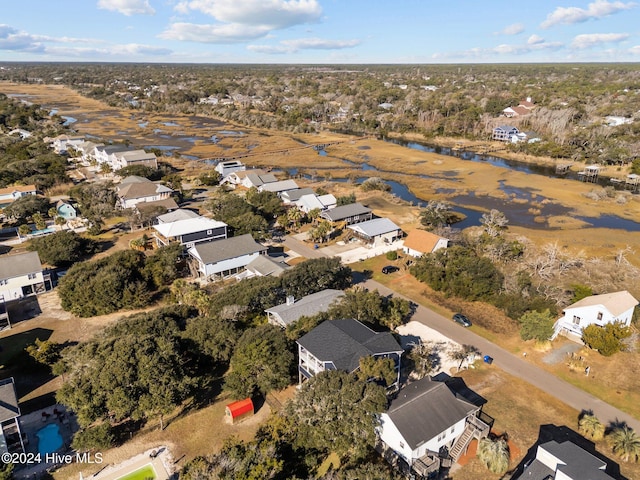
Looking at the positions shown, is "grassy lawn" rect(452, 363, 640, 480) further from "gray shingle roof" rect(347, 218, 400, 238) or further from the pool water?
"gray shingle roof" rect(347, 218, 400, 238)

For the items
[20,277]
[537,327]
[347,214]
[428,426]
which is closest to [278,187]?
[347,214]

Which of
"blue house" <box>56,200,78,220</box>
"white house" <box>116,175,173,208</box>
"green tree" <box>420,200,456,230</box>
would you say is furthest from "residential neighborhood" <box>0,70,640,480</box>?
"white house" <box>116,175,173,208</box>

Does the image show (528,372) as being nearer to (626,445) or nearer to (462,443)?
(626,445)

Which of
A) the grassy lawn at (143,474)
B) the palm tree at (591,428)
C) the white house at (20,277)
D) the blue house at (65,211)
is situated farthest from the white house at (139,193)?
the palm tree at (591,428)

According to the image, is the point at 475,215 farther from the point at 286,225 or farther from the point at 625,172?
the point at 625,172

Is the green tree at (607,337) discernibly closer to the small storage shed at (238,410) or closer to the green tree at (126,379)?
the small storage shed at (238,410)

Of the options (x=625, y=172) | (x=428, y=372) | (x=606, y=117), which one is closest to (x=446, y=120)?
(x=606, y=117)

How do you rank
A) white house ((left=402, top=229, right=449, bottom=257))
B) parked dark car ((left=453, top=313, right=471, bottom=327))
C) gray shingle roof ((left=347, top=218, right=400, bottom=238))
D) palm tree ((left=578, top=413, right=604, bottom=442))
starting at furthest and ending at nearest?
gray shingle roof ((left=347, top=218, right=400, bottom=238)), white house ((left=402, top=229, right=449, bottom=257)), parked dark car ((left=453, top=313, right=471, bottom=327)), palm tree ((left=578, top=413, right=604, bottom=442))
